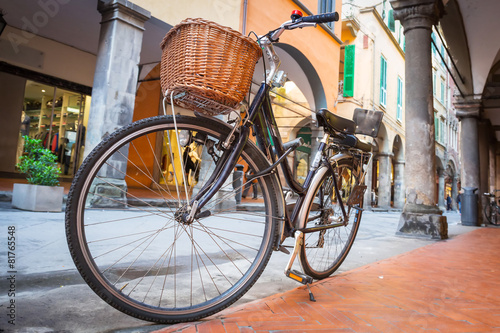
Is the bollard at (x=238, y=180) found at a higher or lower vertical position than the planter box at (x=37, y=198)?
higher

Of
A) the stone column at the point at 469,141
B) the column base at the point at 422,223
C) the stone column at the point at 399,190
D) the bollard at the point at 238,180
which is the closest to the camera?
the bollard at the point at 238,180

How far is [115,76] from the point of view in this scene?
5.77 metres

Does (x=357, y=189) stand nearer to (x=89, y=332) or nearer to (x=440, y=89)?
(x=89, y=332)

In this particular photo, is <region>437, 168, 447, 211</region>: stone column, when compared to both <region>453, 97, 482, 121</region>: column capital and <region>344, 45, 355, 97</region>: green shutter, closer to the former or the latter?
<region>344, 45, 355, 97</region>: green shutter

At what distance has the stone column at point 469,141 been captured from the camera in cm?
1022

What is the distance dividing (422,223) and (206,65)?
5.03 meters

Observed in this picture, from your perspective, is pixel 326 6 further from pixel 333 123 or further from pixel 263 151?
pixel 263 151

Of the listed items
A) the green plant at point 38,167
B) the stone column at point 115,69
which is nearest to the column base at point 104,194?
the green plant at point 38,167

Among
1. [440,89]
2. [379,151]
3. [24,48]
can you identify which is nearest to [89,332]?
[24,48]

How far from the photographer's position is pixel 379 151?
1897cm

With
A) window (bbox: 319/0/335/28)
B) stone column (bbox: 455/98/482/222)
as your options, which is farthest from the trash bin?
window (bbox: 319/0/335/28)

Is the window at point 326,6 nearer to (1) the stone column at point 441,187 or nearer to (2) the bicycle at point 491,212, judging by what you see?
(2) the bicycle at point 491,212

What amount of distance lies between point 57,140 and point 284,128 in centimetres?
950

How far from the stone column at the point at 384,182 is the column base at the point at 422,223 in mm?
13161
